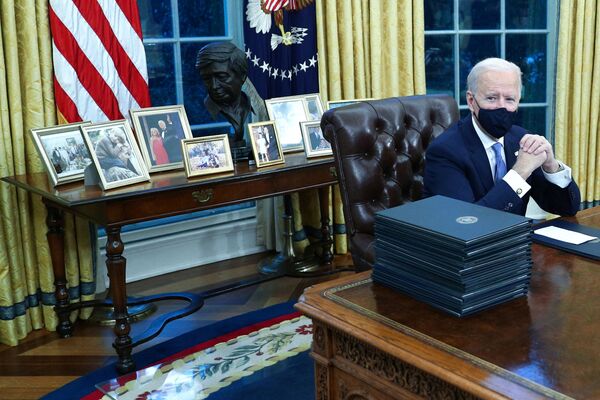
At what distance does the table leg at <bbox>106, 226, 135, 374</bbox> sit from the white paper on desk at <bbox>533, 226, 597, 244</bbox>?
164 centimetres

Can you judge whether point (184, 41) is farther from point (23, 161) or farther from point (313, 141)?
point (23, 161)

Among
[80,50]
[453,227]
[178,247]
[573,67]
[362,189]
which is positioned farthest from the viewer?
[573,67]

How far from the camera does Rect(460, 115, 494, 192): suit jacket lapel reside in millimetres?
2322

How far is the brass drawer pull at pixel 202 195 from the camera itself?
3129mm

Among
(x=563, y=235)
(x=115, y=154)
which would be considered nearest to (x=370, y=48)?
(x=115, y=154)

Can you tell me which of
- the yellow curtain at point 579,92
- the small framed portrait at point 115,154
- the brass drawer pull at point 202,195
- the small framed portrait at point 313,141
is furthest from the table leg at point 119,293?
the yellow curtain at point 579,92

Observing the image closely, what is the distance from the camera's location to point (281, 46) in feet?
13.2

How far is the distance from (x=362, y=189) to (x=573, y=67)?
116 inches

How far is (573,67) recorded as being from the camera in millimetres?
4867

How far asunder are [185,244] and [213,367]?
1346 mm

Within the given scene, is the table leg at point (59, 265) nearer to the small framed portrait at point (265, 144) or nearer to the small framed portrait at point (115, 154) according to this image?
the small framed portrait at point (115, 154)

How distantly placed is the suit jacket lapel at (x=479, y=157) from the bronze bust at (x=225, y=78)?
1.46 metres

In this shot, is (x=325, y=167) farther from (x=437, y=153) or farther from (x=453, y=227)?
(x=453, y=227)

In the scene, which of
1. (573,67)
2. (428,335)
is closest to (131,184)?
(428,335)
